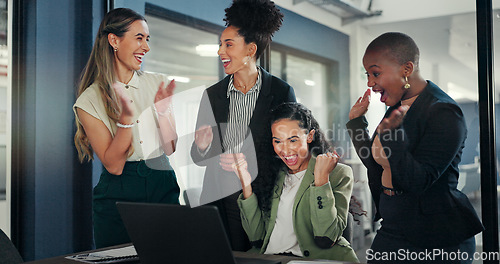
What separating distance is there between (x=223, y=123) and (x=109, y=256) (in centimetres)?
113

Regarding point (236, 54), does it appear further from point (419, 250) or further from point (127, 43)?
point (419, 250)

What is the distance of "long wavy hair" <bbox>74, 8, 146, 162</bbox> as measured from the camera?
340 cm

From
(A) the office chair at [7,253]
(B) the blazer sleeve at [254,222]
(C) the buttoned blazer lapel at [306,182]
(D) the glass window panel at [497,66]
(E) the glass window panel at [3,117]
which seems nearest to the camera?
(A) the office chair at [7,253]

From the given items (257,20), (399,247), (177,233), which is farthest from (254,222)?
(177,233)

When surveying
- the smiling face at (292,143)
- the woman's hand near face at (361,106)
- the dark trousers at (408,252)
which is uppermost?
the woman's hand near face at (361,106)

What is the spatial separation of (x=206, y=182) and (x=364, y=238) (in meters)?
0.99

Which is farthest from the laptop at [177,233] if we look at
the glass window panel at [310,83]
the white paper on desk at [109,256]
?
the glass window panel at [310,83]

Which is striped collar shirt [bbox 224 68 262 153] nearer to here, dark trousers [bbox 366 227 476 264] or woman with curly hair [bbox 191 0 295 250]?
woman with curly hair [bbox 191 0 295 250]

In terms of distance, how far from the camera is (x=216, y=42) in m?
3.10

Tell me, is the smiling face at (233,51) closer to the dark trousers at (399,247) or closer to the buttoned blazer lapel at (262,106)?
the buttoned blazer lapel at (262,106)

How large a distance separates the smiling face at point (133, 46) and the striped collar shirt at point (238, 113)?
2.53ft

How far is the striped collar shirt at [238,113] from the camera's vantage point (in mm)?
2916

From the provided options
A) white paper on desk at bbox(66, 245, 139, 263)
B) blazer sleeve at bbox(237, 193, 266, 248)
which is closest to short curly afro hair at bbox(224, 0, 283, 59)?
blazer sleeve at bbox(237, 193, 266, 248)

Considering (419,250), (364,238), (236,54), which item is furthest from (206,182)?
(419,250)
